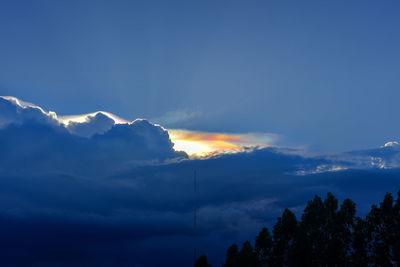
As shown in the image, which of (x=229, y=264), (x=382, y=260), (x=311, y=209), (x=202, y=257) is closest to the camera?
(x=382, y=260)

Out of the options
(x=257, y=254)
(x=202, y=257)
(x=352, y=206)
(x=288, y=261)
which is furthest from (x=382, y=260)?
(x=202, y=257)

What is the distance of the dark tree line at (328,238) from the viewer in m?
66.9

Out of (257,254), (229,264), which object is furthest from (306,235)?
(229,264)

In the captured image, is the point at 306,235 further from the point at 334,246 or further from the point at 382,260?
the point at 382,260

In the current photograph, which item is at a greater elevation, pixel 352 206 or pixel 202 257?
pixel 352 206

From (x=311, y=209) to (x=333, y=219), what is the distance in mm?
4023

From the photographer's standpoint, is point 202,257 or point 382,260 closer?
point 382,260

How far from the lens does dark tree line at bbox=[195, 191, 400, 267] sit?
66894 mm

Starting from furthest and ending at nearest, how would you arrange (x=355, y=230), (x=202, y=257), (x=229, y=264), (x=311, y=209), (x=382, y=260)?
1. (x=202, y=257)
2. (x=229, y=264)
3. (x=311, y=209)
4. (x=355, y=230)
5. (x=382, y=260)

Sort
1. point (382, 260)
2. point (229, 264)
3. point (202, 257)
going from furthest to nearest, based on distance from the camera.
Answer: point (202, 257) → point (229, 264) → point (382, 260)

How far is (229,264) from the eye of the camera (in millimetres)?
86750

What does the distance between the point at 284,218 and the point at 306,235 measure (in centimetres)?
527

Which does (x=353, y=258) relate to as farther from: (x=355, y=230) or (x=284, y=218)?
(x=284, y=218)

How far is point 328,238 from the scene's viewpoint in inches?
2852
